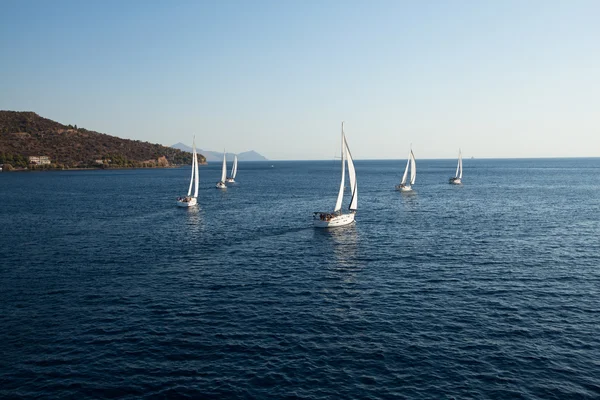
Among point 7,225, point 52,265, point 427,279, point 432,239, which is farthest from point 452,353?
point 7,225

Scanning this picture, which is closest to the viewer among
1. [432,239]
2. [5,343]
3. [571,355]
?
[571,355]

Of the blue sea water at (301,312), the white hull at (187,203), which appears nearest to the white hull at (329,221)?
the blue sea water at (301,312)

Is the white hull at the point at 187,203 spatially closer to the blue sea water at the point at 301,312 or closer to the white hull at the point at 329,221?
the blue sea water at the point at 301,312

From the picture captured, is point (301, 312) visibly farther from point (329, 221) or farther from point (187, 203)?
point (187, 203)

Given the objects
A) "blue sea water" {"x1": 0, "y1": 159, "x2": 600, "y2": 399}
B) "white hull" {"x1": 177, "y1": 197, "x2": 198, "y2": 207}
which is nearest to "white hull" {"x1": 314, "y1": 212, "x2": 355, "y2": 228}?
"blue sea water" {"x1": 0, "y1": 159, "x2": 600, "y2": 399}

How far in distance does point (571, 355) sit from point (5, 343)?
38.7m

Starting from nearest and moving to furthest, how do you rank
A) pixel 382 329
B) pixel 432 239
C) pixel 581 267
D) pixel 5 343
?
pixel 5 343 < pixel 382 329 < pixel 581 267 < pixel 432 239

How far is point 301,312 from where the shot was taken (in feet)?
123

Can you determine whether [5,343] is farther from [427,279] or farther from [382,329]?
[427,279]

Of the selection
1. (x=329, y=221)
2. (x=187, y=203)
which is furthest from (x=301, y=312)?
(x=187, y=203)

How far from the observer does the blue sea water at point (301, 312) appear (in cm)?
2689

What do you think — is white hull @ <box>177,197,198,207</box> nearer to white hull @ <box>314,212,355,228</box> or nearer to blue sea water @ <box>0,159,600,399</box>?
blue sea water @ <box>0,159,600,399</box>

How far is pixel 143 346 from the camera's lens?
103ft

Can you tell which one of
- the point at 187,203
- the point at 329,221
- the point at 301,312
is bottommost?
the point at 301,312
